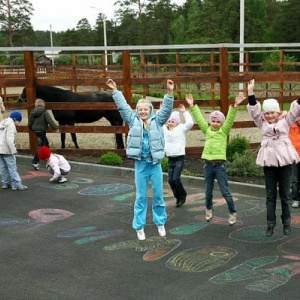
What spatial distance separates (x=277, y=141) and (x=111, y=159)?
506 centimetres

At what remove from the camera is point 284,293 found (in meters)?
4.36

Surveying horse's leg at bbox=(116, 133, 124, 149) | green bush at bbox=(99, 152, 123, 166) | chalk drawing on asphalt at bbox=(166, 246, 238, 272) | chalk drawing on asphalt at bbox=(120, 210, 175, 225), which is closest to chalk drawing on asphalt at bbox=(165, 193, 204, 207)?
chalk drawing on asphalt at bbox=(120, 210, 175, 225)

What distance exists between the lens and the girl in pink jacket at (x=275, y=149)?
18.6 feet

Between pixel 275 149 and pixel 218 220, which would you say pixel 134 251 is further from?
pixel 275 149

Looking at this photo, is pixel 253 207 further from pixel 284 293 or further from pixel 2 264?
pixel 2 264

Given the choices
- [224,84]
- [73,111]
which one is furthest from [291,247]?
[73,111]

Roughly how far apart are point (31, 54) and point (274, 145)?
273 inches

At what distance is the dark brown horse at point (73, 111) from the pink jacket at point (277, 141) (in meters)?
6.12

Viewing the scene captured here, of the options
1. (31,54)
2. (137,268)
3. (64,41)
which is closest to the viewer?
(137,268)

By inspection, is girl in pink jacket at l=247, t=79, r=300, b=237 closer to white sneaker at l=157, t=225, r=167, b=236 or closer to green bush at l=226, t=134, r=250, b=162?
white sneaker at l=157, t=225, r=167, b=236

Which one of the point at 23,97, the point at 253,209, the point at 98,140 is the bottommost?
the point at 253,209

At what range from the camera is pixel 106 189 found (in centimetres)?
862

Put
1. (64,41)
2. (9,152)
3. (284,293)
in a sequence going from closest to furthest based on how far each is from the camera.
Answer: (284,293) → (9,152) → (64,41)

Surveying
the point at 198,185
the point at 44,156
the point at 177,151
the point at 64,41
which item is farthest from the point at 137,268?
the point at 64,41
